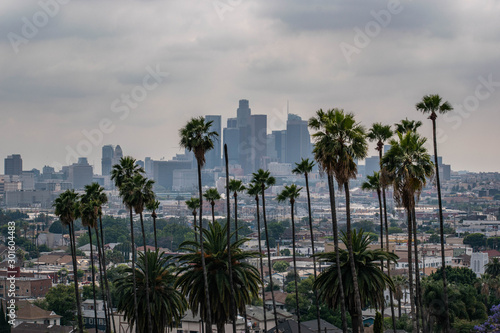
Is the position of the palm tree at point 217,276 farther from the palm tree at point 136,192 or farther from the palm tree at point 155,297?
the palm tree at point 136,192

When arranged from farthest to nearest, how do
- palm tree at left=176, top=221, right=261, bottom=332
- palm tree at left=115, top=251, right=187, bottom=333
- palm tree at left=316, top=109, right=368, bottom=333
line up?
palm tree at left=115, top=251, right=187, bottom=333 → palm tree at left=176, top=221, right=261, bottom=332 → palm tree at left=316, top=109, right=368, bottom=333

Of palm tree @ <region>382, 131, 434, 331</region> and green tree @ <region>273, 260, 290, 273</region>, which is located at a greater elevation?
palm tree @ <region>382, 131, 434, 331</region>

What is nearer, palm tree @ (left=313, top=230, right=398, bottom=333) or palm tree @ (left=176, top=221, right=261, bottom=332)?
palm tree @ (left=313, top=230, right=398, bottom=333)

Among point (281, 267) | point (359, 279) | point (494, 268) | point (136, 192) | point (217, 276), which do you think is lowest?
point (281, 267)

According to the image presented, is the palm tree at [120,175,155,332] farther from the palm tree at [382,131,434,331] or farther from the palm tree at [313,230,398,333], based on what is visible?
the palm tree at [382,131,434,331]

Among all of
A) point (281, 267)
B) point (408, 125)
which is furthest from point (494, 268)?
point (281, 267)

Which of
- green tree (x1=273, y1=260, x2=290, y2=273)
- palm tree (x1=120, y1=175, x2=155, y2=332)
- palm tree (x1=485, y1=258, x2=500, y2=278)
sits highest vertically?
palm tree (x1=120, y1=175, x2=155, y2=332)

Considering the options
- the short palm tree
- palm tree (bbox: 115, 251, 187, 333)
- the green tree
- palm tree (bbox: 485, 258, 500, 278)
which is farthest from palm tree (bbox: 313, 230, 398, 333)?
the green tree

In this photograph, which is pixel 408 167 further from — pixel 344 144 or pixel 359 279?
pixel 359 279

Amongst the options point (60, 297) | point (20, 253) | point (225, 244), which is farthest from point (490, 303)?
point (20, 253)

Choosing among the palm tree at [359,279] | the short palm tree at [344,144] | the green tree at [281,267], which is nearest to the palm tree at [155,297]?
the palm tree at [359,279]
